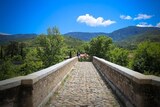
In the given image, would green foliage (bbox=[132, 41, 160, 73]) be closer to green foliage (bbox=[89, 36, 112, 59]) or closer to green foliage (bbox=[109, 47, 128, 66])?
green foliage (bbox=[89, 36, 112, 59])

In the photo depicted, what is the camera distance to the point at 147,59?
39.3 metres

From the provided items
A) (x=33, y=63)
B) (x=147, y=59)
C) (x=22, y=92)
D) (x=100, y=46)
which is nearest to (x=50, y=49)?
(x=33, y=63)

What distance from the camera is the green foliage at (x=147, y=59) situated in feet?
125

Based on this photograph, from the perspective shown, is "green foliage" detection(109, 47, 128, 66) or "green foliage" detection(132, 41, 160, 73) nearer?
"green foliage" detection(132, 41, 160, 73)

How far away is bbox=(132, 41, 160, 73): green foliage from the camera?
38.0m

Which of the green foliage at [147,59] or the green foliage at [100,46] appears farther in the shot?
the green foliage at [100,46]

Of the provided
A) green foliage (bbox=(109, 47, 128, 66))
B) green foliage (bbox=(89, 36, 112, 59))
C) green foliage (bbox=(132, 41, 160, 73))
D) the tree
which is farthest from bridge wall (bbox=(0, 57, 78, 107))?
green foliage (bbox=(109, 47, 128, 66))

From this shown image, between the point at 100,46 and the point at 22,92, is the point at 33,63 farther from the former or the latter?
the point at 22,92

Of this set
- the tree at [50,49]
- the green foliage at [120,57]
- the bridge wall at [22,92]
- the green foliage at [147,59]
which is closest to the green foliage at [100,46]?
the green foliage at [120,57]

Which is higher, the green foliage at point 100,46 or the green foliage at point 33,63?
the green foliage at point 100,46

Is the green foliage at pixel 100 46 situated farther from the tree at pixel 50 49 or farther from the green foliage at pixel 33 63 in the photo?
the green foliage at pixel 33 63

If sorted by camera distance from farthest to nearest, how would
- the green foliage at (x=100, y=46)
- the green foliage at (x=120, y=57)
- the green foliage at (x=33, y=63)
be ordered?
the green foliage at (x=120, y=57)
the green foliage at (x=100, y=46)
the green foliage at (x=33, y=63)

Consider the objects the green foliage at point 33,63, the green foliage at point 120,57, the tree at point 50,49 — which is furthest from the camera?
the green foliage at point 120,57

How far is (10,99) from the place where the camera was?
13.5ft
